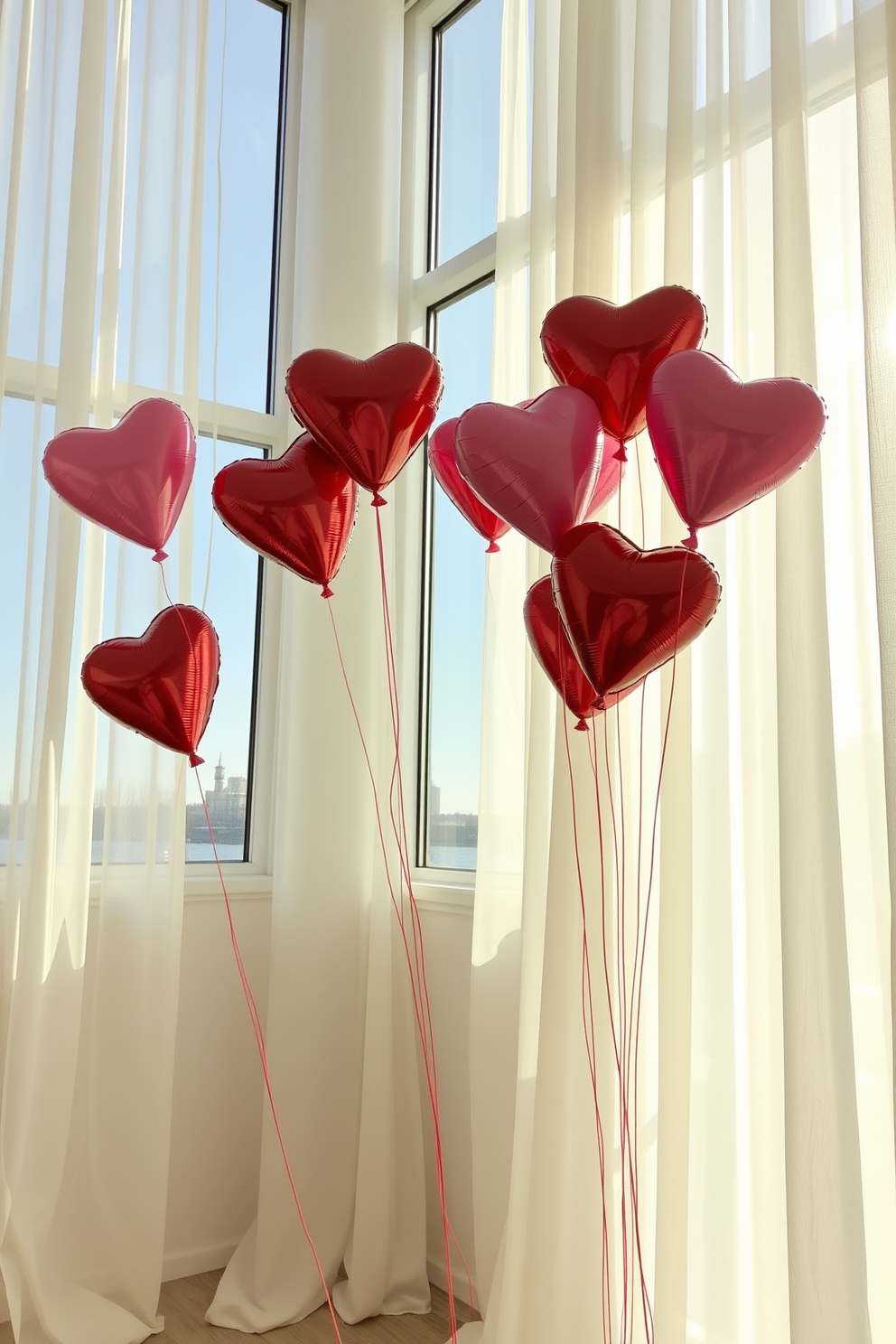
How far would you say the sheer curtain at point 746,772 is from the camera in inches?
57.1

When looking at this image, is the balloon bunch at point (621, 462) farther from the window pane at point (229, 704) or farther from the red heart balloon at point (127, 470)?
the window pane at point (229, 704)

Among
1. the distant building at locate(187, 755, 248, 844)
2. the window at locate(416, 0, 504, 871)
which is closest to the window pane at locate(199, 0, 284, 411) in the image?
the window at locate(416, 0, 504, 871)

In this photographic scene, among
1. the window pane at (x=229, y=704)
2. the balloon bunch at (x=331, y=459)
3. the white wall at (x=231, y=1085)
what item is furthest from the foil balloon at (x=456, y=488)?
the window pane at (x=229, y=704)

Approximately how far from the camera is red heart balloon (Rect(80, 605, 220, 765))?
1.64 m

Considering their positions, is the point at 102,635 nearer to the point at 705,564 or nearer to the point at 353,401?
the point at 353,401

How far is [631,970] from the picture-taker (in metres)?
1.80

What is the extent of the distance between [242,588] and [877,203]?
6.41 ft

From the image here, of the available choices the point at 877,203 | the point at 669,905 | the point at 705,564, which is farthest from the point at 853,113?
the point at 669,905

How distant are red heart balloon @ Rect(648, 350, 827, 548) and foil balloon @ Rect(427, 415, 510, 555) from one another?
0.42 metres

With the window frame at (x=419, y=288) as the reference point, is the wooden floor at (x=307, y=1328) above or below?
below

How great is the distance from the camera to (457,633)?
283cm

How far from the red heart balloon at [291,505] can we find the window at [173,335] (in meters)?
0.93

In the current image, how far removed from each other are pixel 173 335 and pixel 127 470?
106cm

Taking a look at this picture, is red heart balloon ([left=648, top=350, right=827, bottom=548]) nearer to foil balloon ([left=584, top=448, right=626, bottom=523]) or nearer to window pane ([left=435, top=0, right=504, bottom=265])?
foil balloon ([left=584, top=448, right=626, bottom=523])
